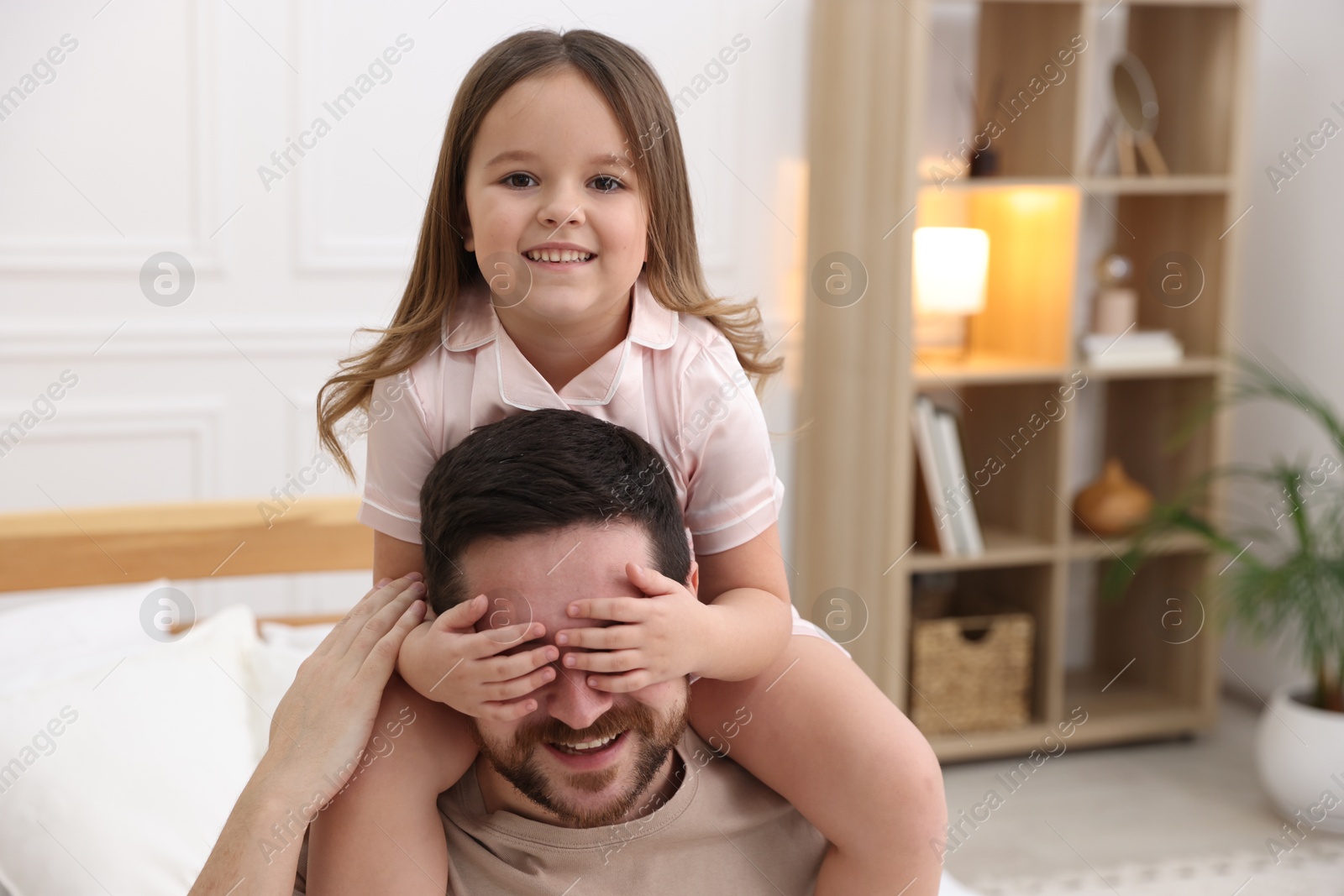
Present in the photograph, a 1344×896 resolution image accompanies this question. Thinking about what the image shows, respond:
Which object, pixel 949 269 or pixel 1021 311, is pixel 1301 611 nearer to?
pixel 1021 311

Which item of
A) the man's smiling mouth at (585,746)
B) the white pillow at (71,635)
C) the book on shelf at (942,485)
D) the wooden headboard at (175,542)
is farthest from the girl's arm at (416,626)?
the book on shelf at (942,485)

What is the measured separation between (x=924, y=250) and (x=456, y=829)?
2.33 metres

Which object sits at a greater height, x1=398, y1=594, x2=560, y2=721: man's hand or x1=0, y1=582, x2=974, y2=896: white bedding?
x1=398, y1=594, x2=560, y2=721: man's hand

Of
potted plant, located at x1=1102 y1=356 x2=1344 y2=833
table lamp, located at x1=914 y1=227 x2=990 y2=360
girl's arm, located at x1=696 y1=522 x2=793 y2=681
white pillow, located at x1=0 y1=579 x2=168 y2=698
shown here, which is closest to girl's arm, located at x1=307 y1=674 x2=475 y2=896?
girl's arm, located at x1=696 y1=522 x2=793 y2=681

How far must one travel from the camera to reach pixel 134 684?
1.71 m

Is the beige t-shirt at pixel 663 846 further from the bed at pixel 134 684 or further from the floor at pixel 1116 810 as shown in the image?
the floor at pixel 1116 810

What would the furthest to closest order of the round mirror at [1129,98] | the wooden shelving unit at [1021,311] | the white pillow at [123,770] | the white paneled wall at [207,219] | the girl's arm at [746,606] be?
1. the round mirror at [1129,98]
2. the wooden shelving unit at [1021,311]
3. the white paneled wall at [207,219]
4. the white pillow at [123,770]
5. the girl's arm at [746,606]

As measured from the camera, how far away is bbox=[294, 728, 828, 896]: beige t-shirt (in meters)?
1.03

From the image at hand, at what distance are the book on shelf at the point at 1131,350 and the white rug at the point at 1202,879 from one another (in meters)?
1.24

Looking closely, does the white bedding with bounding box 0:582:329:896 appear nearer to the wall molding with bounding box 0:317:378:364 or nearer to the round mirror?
the wall molding with bounding box 0:317:378:364

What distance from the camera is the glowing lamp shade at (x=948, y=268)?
307 cm

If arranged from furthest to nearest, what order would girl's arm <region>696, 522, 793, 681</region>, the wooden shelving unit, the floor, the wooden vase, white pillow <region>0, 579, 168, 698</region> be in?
the wooden vase → the wooden shelving unit → the floor → white pillow <region>0, 579, 168, 698</region> → girl's arm <region>696, 522, 793, 681</region>

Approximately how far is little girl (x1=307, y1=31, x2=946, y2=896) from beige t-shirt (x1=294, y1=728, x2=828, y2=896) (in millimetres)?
A: 29

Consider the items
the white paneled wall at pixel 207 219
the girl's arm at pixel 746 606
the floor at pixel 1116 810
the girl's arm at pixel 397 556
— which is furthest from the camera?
the floor at pixel 1116 810
